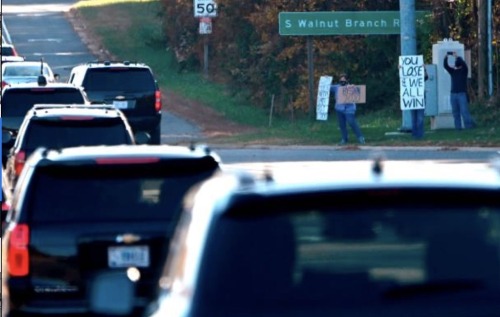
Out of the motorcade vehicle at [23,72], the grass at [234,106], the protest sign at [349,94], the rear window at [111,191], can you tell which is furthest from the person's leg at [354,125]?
the rear window at [111,191]

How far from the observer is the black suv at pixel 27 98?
22688 millimetres

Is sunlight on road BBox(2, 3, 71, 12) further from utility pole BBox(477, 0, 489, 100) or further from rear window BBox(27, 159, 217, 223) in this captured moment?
rear window BBox(27, 159, 217, 223)

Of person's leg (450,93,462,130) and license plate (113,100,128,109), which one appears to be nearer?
license plate (113,100,128,109)

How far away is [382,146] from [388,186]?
24091 mm

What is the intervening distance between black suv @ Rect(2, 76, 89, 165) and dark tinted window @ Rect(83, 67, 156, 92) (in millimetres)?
4801

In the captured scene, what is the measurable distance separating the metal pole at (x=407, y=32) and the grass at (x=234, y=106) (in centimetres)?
40

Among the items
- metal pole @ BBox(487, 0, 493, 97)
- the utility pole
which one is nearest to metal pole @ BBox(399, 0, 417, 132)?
the utility pole

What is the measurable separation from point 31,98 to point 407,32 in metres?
11.4

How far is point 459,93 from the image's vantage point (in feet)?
101

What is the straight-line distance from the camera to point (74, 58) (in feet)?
185

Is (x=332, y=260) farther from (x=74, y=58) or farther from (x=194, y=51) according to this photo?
(x=74, y=58)

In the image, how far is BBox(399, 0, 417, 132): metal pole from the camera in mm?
31281

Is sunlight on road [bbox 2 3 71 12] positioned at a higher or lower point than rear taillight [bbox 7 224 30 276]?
higher

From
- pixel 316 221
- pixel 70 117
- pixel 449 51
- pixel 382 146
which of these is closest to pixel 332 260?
pixel 316 221
